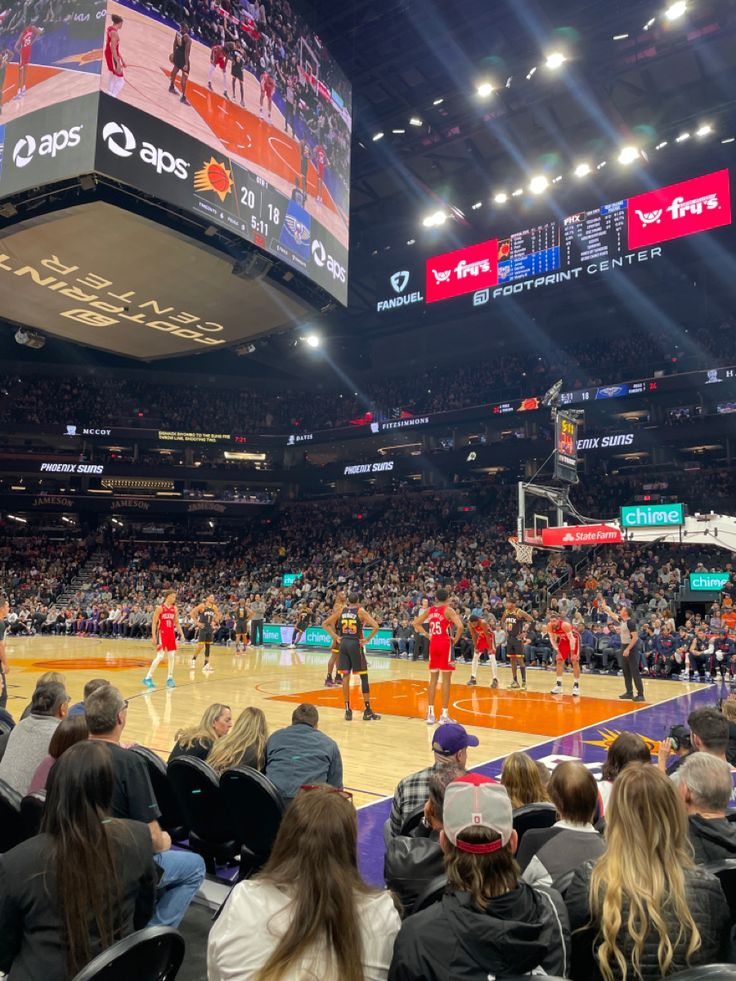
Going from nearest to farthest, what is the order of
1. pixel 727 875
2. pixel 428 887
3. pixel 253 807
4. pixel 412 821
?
pixel 428 887 < pixel 727 875 < pixel 412 821 < pixel 253 807

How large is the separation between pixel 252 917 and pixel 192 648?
80.1 ft

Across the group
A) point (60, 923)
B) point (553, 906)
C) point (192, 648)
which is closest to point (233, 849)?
point (60, 923)

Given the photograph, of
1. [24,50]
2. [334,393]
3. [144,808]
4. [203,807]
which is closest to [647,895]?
[144,808]

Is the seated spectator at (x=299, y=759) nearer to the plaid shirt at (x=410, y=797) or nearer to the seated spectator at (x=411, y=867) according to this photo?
the plaid shirt at (x=410, y=797)

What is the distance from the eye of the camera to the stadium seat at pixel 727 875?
111 inches

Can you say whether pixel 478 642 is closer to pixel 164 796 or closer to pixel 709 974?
pixel 164 796

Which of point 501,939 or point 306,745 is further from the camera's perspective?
point 306,745

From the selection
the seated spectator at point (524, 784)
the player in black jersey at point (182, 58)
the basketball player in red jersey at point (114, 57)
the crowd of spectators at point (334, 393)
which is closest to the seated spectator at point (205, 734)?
the seated spectator at point (524, 784)

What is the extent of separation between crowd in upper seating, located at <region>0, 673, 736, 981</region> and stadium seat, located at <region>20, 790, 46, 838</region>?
0.04ft

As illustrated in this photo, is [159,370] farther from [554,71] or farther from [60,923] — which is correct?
[60,923]

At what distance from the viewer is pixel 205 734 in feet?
17.7

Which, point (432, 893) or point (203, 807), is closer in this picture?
point (432, 893)

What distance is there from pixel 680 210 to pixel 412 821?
997 inches

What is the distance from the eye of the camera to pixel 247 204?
16297 millimetres
